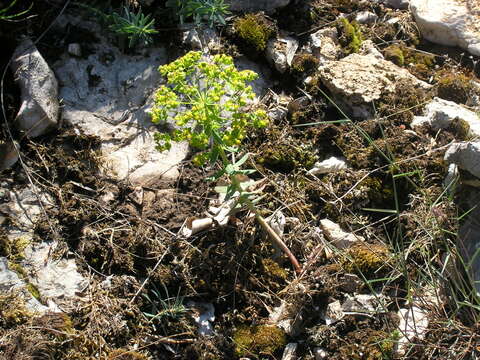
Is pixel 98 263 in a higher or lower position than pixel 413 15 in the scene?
lower

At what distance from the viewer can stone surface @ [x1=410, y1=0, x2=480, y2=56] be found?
Answer: 192 inches

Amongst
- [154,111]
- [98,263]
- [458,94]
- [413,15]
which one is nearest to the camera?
[154,111]

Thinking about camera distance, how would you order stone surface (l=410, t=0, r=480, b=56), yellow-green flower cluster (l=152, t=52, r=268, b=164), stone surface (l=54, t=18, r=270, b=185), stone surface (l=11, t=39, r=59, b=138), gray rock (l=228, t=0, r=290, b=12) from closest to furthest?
1. yellow-green flower cluster (l=152, t=52, r=268, b=164)
2. stone surface (l=11, t=39, r=59, b=138)
3. stone surface (l=54, t=18, r=270, b=185)
4. stone surface (l=410, t=0, r=480, b=56)
5. gray rock (l=228, t=0, r=290, b=12)

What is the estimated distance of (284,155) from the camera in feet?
14.4

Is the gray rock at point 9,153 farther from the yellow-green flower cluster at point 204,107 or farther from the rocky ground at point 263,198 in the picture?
the yellow-green flower cluster at point 204,107

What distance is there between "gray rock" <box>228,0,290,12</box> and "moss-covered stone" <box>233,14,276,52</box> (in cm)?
16

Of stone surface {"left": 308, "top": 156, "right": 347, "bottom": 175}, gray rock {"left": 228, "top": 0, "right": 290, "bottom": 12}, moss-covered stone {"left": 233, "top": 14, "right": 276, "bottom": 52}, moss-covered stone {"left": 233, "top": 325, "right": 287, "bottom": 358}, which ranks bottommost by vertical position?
moss-covered stone {"left": 233, "top": 325, "right": 287, "bottom": 358}

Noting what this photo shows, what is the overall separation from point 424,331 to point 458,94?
81.4 inches

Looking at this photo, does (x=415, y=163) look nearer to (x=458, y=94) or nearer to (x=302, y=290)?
(x=458, y=94)

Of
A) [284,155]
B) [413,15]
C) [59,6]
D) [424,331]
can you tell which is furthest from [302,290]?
[59,6]

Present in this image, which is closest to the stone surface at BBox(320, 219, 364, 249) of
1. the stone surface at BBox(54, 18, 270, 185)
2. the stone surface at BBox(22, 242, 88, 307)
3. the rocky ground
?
the rocky ground

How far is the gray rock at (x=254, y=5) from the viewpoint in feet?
16.4

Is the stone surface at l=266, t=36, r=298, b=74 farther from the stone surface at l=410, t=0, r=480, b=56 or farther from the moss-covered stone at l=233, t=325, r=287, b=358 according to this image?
the moss-covered stone at l=233, t=325, r=287, b=358

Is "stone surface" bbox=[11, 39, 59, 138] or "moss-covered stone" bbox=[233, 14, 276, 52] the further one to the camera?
"moss-covered stone" bbox=[233, 14, 276, 52]
